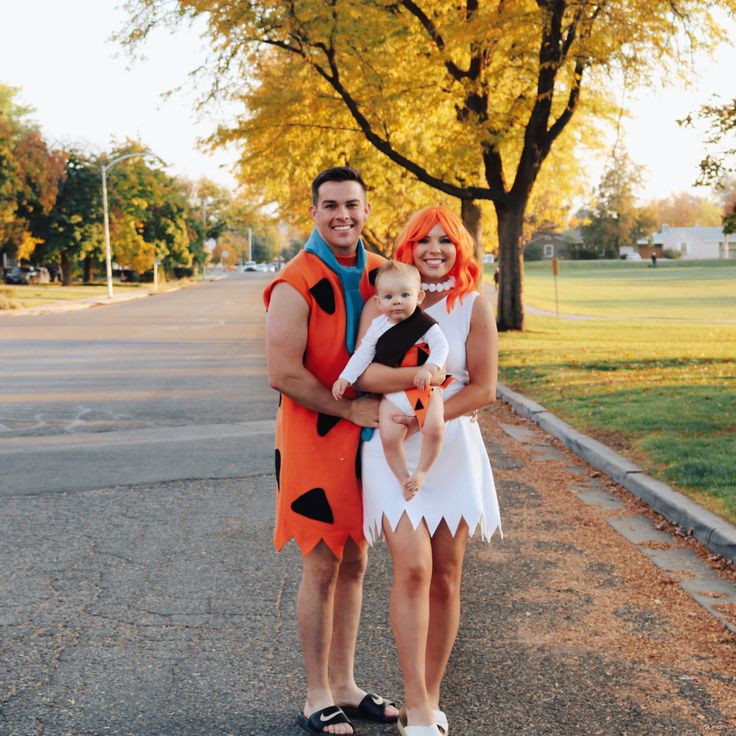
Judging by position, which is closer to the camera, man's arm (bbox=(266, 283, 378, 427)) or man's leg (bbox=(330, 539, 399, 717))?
man's arm (bbox=(266, 283, 378, 427))

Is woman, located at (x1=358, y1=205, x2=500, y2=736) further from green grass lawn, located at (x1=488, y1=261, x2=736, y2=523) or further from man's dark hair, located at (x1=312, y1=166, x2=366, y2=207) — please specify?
green grass lawn, located at (x1=488, y1=261, x2=736, y2=523)

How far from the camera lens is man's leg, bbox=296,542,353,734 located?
3.63 m

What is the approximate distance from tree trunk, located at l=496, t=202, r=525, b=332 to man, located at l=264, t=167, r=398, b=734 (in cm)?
1893

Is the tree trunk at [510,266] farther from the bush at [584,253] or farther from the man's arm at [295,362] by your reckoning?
the bush at [584,253]

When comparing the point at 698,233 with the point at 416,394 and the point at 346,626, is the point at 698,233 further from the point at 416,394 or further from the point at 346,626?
the point at 416,394

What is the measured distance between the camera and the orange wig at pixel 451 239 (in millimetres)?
3502

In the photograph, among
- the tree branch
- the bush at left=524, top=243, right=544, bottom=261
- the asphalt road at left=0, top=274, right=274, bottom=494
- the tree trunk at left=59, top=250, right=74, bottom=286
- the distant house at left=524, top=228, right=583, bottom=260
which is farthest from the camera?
the distant house at left=524, top=228, right=583, bottom=260

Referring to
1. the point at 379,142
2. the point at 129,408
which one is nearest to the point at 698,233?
the point at 379,142

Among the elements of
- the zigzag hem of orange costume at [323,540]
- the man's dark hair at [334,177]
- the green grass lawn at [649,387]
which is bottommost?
the green grass lawn at [649,387]

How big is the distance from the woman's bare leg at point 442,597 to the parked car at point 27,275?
235ft

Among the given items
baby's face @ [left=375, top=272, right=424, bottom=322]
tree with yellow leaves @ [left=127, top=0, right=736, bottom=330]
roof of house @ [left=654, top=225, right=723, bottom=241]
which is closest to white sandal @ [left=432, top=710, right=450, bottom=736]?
baby's face @ [left=375, top=272, right=424, bottom=322]

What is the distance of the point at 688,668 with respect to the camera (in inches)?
166

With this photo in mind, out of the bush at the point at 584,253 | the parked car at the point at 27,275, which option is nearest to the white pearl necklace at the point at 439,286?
the parked car at the point at 27,275

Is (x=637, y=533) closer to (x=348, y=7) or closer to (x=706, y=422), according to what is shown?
(x=706, y=422)
